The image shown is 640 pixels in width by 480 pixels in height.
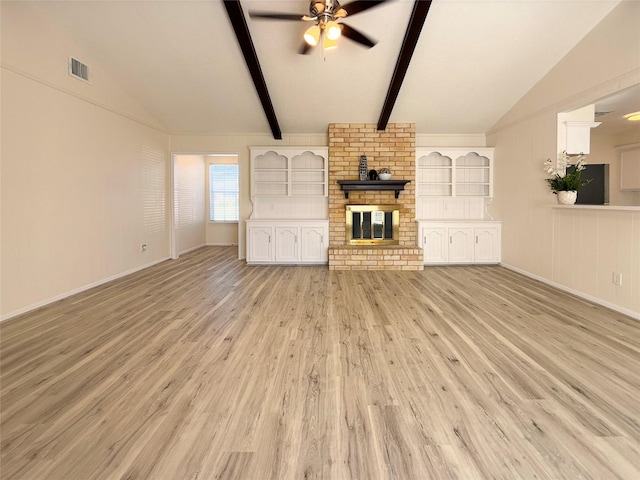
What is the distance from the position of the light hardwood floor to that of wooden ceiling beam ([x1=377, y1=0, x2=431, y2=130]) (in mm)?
3292

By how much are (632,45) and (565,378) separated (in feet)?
11.9

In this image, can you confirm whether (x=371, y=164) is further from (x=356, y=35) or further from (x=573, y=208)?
(x=573, y=208)

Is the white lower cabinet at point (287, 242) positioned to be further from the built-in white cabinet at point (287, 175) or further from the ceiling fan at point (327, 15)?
the ceiling fan at point (327, 15)

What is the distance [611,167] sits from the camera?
6316 millimetres

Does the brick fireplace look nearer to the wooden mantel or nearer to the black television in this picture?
the wooden mantel

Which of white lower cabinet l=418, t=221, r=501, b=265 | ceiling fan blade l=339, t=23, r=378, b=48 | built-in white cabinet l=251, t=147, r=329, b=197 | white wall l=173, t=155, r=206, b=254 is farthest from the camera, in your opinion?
white wall l=173, t=155, r=206, b=254

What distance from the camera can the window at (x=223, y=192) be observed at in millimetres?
9180

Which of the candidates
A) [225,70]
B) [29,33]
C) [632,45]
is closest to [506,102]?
[632,45]

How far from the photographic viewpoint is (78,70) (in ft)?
13.9

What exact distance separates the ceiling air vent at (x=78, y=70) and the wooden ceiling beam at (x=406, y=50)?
423 centimetres

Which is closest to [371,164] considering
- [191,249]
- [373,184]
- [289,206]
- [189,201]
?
[373,184]

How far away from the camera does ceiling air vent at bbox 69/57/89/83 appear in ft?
13.5

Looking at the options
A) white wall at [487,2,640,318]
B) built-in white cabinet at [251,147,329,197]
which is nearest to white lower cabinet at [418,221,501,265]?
white wall at [487,2,640,318]

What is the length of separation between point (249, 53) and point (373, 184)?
10.0 feet
